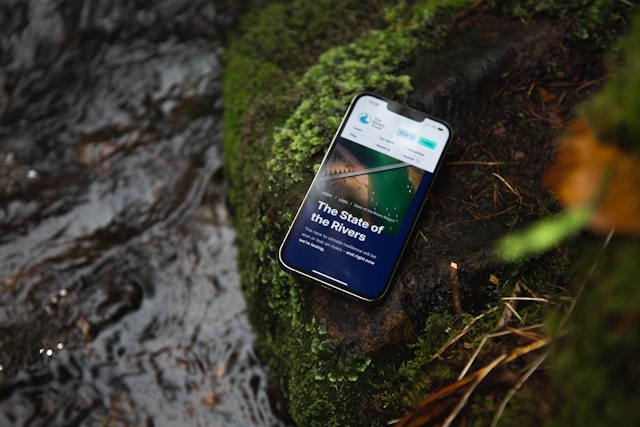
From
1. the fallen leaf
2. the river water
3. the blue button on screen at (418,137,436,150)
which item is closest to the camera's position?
the fallen leaf

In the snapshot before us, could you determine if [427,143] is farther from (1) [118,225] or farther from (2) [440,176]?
(1) [118,225]

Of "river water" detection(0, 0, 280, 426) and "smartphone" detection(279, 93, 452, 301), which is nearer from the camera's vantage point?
"smartphone" detection(279, 93, 452, 301)

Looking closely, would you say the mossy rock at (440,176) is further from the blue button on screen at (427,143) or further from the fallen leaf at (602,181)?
the fallen leaf at (602,181)

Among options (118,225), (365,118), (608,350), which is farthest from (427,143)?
(118,225)

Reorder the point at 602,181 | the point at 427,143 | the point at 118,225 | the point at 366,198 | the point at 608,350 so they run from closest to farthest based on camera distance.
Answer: the point at 602,181 < the point at 608,350 < the point at 366,198 < the point at 427,143 < the point at 118,225

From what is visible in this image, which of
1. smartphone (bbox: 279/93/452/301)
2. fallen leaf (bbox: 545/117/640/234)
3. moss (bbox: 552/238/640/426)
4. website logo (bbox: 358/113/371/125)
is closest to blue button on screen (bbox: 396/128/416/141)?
smartphone (bbox: 279/93/452/301)

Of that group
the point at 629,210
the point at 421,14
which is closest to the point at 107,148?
the point at 421,14

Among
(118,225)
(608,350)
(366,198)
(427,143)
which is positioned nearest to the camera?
(608,350)

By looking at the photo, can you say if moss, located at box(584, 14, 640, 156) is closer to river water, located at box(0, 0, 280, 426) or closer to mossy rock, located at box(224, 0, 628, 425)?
mossy rock, located at box(224, 0, 628, 425)
